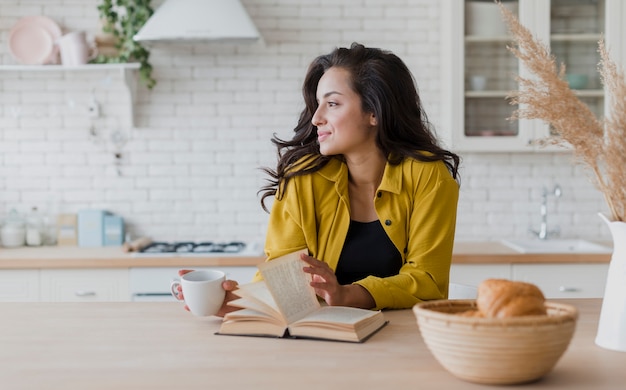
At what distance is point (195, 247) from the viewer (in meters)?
4.05

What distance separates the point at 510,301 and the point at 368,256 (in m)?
1.08

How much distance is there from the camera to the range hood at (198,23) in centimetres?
380

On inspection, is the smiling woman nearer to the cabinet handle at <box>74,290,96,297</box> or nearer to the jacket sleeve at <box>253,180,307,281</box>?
the jacket sleeve at <box>253,180,307,281</box>

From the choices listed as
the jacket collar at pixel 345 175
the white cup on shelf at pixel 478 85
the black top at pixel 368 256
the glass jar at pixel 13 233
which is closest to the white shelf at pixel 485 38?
the white cup on shelf at pixel 478 85

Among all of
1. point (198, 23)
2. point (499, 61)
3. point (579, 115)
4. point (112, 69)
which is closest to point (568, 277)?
point (499, 61)

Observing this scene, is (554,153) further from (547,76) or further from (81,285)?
(547,76)

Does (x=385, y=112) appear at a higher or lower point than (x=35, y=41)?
lower

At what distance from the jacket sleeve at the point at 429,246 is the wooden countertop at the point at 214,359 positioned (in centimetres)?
24

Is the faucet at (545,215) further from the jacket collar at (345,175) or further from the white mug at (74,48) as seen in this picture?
the white mug at (74,48)

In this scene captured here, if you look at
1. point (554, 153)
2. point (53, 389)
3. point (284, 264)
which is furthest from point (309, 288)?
point (554, 153)

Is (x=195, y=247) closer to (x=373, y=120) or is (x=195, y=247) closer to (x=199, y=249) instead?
(x=199, y=249)

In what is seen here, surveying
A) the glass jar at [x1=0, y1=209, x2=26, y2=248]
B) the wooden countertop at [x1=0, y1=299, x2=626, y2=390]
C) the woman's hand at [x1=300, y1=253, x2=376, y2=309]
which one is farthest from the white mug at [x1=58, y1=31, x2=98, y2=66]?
the woman's hand at [x1=300, y1=253, x2=376, y2=309]

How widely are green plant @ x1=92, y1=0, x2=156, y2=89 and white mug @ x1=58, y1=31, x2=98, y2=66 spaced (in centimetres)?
9

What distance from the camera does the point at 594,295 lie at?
12.4 ft
